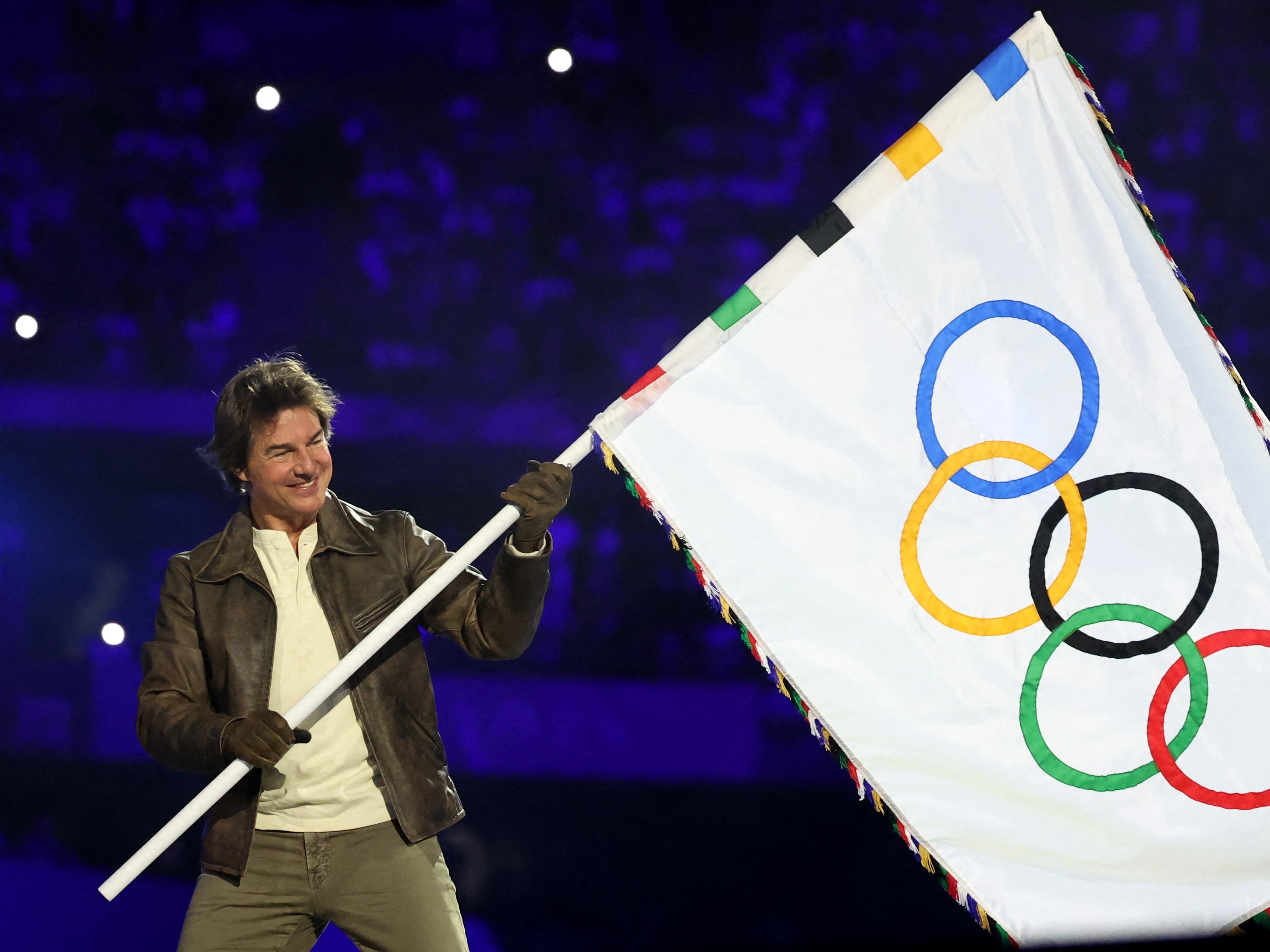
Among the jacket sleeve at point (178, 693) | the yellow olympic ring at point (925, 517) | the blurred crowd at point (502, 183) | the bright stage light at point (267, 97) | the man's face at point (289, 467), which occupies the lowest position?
the yellow olympic ring at point (925, 517)

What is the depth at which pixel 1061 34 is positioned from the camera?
2.85m

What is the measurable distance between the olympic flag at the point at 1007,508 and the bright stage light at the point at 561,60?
1.31 m

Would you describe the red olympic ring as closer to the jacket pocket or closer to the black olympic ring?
the black olympic ring

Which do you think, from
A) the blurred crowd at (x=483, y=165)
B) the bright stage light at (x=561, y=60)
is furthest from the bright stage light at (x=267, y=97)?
the bright stage light at (x=561, y=60)

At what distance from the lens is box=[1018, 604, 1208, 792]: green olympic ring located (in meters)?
1.77

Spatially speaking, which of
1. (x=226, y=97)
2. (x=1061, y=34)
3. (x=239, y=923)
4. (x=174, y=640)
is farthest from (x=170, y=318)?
(x=1061, y=34)

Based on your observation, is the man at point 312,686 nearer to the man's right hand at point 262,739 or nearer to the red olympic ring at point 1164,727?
the man's right hand at point 262,739

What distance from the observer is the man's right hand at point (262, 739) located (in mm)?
1770

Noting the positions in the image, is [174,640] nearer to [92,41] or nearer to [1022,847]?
[1022,847]

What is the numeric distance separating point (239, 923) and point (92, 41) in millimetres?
2171

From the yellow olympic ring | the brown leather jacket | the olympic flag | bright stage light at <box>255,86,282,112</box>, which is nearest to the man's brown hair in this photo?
the brown leather jacket

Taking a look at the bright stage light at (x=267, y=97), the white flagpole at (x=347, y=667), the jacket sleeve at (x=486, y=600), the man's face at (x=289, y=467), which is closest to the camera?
→ the white flagpole at (x=347, y=667)

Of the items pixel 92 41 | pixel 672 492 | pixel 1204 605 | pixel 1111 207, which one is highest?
pixel 92 41

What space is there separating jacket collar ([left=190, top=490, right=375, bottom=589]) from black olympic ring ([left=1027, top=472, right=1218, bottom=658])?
1.02m
